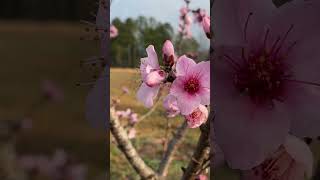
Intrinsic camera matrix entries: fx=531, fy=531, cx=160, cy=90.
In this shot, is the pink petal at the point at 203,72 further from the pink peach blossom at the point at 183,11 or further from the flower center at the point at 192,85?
the pink peach blossom at the point at 183,11

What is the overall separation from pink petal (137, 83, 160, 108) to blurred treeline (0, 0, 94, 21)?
2193 millimetres

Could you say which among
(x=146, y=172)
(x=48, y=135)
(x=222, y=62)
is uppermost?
(x=222, y=62)

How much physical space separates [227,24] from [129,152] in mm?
182

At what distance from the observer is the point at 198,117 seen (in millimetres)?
385

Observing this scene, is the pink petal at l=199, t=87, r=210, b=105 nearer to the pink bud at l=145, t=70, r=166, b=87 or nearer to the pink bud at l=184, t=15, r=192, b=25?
the pink bud at l=145, t=70, r=166, b=87

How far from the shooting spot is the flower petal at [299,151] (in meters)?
0.36

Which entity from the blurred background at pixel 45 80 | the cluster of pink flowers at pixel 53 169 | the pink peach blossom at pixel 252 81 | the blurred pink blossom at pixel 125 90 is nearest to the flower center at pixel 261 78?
the pink peach blossom at pixel 252 81

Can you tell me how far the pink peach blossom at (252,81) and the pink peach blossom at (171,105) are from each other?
59 mm

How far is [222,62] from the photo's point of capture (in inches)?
13.1

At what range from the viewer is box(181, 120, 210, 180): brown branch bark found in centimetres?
38

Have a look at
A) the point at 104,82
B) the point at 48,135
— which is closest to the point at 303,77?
the point at 104,82

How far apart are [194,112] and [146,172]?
11cm

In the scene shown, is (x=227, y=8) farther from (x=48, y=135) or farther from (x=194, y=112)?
(x=48, y=135)

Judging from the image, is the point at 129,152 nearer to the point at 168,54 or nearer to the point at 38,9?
the point at 168,54
